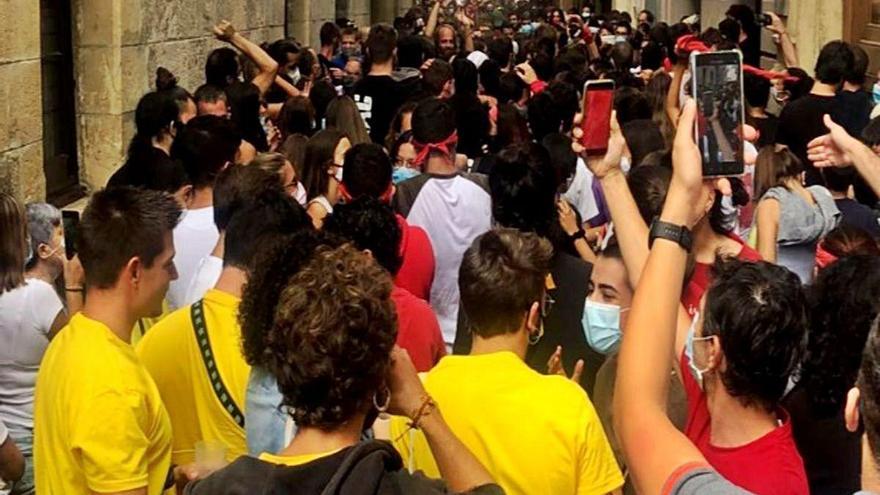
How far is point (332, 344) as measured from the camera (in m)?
2.80

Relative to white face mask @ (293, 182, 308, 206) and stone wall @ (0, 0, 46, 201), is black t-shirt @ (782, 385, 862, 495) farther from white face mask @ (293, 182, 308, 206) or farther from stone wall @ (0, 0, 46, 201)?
stone wall @ (0, 0, 46, 201)

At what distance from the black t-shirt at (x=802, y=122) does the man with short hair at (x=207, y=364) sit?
5573mm

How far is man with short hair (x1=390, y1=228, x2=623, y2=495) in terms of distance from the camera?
3.43 m

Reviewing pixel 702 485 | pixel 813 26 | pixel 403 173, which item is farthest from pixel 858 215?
pixel 813 26

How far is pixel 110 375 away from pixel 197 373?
417 mm

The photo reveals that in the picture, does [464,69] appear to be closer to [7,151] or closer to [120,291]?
[7,151]

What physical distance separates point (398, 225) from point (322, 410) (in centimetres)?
211

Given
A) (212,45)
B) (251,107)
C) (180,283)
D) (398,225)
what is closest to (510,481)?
(398,225)

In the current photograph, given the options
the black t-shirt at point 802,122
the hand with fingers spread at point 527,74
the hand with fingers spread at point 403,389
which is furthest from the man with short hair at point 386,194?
the hand with fingers spread at point 527,74

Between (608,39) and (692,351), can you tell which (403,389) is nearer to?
(692,351)

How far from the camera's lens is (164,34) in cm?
1302

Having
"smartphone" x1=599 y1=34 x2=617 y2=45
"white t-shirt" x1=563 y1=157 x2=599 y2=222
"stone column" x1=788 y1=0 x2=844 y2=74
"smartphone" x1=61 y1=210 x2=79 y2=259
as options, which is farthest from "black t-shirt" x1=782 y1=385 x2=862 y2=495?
"smartphone" x1=599 y1=34 x2=617 y2=45

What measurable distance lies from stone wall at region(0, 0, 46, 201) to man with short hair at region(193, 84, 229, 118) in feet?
5.27

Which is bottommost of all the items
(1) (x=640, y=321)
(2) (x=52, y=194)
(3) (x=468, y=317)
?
(2) (x=52, y=194)
